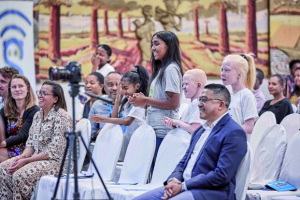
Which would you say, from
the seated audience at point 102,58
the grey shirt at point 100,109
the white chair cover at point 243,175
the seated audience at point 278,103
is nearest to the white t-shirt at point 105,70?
the seated audience at point 102,58

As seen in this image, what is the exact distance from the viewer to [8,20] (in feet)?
24.2

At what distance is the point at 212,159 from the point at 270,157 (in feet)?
2.76

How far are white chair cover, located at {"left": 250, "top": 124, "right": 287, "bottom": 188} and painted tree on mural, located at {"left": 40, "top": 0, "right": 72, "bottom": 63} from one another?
4.35m

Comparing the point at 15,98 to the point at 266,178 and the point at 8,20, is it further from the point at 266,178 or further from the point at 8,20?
the point at 266,178

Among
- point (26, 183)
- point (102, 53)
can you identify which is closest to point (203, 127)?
point (26, 183)

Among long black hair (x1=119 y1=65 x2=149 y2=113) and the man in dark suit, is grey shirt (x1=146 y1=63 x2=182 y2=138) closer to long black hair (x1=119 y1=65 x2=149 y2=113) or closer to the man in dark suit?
long black hair (x1=119 y1=65 x2=149 y2=113)

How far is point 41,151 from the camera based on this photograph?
4992mm

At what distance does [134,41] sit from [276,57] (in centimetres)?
238

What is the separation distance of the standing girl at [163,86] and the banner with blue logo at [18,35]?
3.48m

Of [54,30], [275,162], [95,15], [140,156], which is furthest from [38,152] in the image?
[95,15]

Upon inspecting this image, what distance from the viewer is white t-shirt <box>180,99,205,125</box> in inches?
161

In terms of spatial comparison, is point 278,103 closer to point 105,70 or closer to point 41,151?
point 105,70

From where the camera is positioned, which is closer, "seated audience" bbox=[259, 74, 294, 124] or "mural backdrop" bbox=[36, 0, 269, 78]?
"seated audience" bbox=[259, 74, 294, 124]

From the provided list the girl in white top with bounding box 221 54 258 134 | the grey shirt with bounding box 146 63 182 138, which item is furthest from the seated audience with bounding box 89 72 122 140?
the girl in white top with bounding box 221 54 258 134
